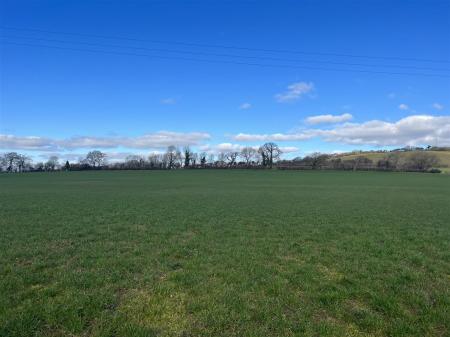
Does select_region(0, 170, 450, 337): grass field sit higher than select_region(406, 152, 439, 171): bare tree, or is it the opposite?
select_region(406, 152, 439, 171): bare tree

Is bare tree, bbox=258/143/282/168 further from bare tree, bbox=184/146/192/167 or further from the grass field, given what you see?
the grass field

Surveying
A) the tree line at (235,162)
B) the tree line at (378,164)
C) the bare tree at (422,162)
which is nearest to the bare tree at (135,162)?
the tree line at (235,162)

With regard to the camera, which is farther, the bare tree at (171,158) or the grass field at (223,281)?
the bare tree at (171,158)

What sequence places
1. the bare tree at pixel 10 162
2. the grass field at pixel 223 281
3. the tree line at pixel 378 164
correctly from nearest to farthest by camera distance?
the grass field at pixel 223 281 < the tree line at pixel 378 164 < the bare tree at pixel 10 162

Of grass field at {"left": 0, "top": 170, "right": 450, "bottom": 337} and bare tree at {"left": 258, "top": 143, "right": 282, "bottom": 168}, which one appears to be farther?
bare tree at {"left": 258, "top": 143, "right": 282, "bottom": 168}

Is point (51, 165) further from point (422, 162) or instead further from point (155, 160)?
point (422, 162)

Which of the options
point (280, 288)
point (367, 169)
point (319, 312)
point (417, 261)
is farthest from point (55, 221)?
point (367, 169)

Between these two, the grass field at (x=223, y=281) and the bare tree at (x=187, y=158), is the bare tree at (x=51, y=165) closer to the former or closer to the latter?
the bare tree at (x=187, y=158)

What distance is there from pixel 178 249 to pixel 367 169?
119 m

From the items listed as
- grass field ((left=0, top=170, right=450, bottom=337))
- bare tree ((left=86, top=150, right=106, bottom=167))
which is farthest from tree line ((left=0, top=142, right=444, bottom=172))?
grass field ((left=0, top=170, right=450, bottom=337))

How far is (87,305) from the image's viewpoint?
246 inches

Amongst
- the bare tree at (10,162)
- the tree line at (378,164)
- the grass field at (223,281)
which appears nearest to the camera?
the grass field at (223,281)

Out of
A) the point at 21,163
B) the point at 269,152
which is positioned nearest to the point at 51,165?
the point at 21,163

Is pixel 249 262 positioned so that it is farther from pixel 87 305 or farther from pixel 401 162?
pixel 401 162
